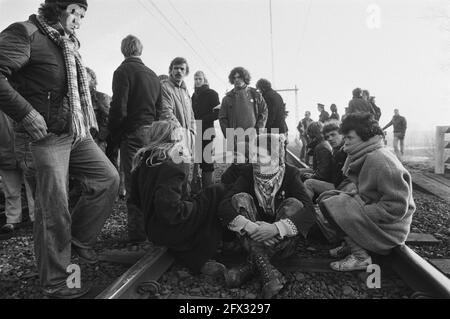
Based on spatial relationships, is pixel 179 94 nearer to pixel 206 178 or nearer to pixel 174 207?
pixel 206 178

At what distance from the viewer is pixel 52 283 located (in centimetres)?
222

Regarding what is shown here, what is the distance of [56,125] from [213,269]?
154 cm

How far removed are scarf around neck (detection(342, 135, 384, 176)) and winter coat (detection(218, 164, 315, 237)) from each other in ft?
1.47

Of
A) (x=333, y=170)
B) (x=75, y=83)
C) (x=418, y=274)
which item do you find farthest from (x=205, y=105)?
(x=418, y=274)

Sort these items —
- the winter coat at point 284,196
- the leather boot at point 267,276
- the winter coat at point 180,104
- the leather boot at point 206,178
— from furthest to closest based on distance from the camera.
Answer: the leather boot at point 206,178, the winter coat at point 180,104, the winter coat at point 284,196, the leather boot at point 267,276

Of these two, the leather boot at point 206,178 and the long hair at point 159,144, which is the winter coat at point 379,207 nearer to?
the long hair at point 159,144

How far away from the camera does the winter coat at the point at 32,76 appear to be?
2.11m

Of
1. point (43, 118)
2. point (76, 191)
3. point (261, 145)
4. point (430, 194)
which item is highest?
point (43, 118)

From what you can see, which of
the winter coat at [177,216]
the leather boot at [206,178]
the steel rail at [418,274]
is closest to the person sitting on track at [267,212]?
the winter coat at [177,216]

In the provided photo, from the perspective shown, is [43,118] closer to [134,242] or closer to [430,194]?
[134,242]

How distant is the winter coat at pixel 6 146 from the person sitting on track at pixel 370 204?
370 centimetres

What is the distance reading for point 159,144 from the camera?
2.75m
